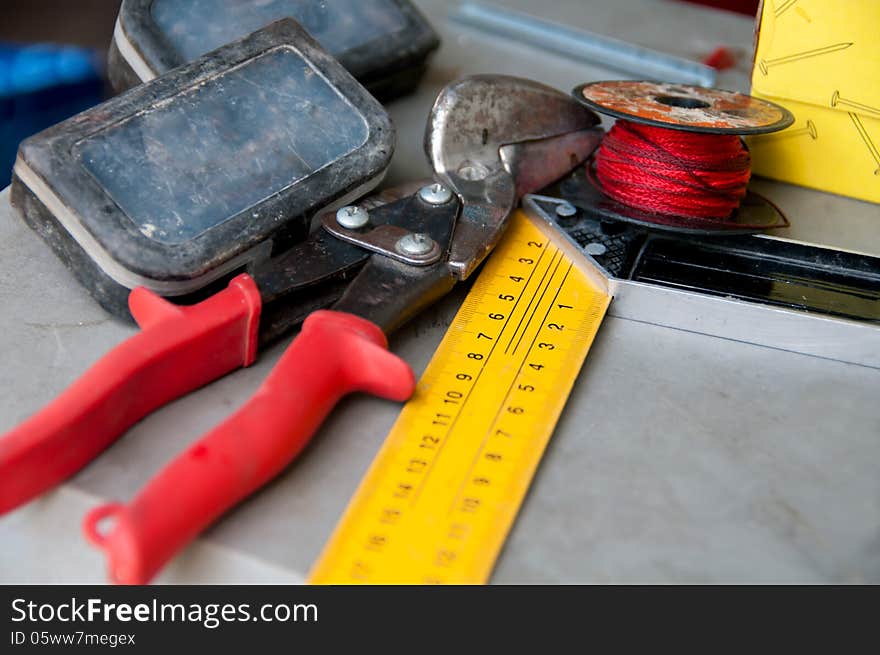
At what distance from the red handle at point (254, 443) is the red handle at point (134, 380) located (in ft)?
0.20

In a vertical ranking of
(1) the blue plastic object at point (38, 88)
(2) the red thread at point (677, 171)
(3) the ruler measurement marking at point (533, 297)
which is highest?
(2) the red thread at point (677, 171)

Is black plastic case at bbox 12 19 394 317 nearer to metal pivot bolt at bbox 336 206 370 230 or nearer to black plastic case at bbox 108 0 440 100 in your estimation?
metal pivot bolt at bbox 336 206 370 230

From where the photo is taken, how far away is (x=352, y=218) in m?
0.96

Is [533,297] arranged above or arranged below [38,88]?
above

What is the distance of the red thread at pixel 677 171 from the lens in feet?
3.43

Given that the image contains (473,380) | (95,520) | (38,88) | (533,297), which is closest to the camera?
(95,520)

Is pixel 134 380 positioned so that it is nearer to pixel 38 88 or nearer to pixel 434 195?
pixel 434 195

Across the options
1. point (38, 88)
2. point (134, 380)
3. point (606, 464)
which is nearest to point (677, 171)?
point (606, 464)

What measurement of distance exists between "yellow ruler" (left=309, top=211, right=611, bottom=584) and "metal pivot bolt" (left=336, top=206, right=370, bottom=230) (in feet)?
0.42

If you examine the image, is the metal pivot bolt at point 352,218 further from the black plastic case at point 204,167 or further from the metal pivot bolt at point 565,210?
the metal pivot bolt at point 565,210

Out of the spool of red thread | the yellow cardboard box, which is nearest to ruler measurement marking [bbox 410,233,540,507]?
the spool of red thread

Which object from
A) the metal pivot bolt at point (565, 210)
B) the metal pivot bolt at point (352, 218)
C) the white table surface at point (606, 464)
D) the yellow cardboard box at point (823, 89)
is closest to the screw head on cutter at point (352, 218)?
the metal pivot bolt at point (352, 218)

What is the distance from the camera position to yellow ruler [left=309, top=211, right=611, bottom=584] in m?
0.73

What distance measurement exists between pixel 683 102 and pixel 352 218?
0.41 metres
